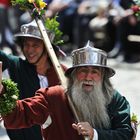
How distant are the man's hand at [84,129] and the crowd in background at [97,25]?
Result: 8.89 metres

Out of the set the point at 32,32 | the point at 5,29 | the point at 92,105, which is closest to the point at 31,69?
the point at 32,32

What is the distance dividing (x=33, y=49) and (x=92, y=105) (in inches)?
59.1

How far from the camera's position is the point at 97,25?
13695mm

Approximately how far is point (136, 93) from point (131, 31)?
9.19 ft

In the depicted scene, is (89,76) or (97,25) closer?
(89,76)

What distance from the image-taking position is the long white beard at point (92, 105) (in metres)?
4.70

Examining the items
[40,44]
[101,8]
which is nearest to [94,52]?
[40,44]

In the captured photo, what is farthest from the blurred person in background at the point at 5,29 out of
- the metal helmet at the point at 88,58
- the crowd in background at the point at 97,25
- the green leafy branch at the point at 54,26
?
the metal helmet at the point at 88,58

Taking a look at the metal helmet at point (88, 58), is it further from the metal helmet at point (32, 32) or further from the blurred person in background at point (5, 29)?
the blurred person in background at point (5, 29)

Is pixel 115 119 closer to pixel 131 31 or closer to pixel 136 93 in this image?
pixel 136 93

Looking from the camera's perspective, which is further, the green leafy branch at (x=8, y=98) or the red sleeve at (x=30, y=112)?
the red sleeve at (x=30, y=112)

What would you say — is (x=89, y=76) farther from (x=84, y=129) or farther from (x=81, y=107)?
(x=84, y=129)

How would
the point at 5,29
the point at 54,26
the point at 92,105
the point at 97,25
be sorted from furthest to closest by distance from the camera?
the point at 5,29
the point at 97,25
the point at 54,26
the point at 92,105

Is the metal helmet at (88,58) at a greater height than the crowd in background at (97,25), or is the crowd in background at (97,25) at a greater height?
the metal helmet at (88,58)
